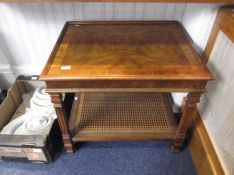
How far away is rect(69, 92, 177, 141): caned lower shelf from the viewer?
1146mm

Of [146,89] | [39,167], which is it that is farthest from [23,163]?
[146,89]

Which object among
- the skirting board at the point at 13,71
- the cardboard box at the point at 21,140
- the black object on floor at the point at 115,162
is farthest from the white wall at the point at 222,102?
the skirting board at the point at 13,71

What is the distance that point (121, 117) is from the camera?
4.08 ft

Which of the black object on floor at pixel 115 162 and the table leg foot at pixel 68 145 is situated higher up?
the table leg foot at pixel 68 145

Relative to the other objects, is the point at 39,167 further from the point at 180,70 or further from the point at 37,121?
the point at 180,70

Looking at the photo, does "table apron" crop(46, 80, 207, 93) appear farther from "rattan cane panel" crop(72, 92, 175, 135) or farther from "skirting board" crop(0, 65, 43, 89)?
"skirting board" crop(0, 65, 43, 89)

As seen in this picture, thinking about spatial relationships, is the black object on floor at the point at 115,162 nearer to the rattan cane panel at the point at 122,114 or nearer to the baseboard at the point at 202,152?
the baseboard at the point at 202,152

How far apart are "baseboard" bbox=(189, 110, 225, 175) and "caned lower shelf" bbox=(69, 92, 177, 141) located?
0.15 m

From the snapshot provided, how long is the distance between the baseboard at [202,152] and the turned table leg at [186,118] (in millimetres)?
89

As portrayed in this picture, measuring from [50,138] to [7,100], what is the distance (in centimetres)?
41

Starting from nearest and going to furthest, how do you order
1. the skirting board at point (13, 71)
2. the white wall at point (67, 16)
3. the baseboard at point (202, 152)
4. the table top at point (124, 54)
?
the table top at point (124, 54) → the baseboard at point (202, 152) → the white wall at point (67, 16) → the skirting board at point (13, 71)

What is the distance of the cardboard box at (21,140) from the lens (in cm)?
107

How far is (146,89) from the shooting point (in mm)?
880

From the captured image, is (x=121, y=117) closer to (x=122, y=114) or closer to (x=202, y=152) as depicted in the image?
(x=122, y=114)
